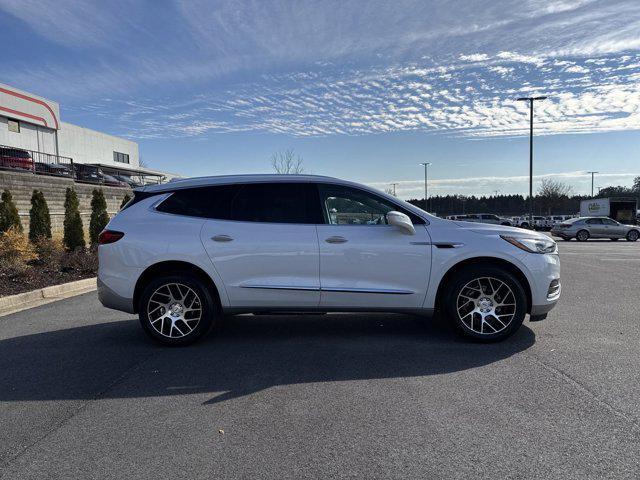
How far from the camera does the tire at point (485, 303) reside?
4.93 m

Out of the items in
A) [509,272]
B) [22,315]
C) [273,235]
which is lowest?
[22,315]

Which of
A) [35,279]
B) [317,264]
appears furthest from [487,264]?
[35,279]

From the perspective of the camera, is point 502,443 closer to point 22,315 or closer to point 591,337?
point 591,337

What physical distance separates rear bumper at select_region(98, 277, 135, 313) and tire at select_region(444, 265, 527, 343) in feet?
11.3

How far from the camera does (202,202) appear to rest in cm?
516

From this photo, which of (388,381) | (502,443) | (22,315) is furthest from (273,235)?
(22,315)

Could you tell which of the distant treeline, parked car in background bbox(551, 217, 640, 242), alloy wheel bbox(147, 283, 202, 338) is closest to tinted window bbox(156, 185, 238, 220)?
alloy wheel bbox(147, 283, 202, 338)

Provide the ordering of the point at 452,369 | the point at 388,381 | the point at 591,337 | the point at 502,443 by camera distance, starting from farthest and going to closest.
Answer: the point at 591,337 < the point at 452,369 < the point at 388,381 < the point at 502,443

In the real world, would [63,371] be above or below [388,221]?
below

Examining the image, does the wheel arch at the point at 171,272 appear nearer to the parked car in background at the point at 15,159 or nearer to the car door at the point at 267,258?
the car door at the point at 267,258

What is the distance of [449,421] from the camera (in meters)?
3.24

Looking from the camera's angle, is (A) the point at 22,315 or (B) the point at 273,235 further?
(A) the point at 22,315

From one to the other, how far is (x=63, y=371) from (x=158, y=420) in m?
1.65

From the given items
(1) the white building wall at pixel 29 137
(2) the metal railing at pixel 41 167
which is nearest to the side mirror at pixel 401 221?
(2) the metal railing at pixel 41 167
